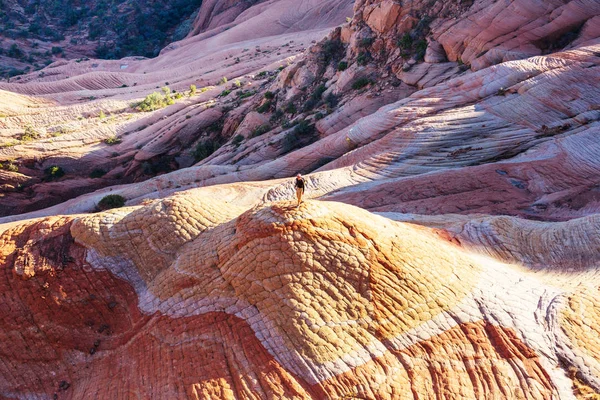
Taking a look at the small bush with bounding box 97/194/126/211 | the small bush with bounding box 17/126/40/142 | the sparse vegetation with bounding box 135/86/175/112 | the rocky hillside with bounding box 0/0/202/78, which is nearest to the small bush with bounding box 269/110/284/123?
the small bush with bounding box 97/194/126/211

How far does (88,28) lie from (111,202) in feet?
185

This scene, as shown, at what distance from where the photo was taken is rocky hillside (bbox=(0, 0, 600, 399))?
631 cm

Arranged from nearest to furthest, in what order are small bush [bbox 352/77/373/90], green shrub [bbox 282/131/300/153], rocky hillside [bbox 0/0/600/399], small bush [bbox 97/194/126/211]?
rocky hillside [bbox 0/0/600/399] < small bush [bbox 97/194/126/211] < green shrub [bbox 282/131/300/153] < small bush [bbox 352/77/373/90]

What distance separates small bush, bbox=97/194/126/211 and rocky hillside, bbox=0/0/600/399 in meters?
0.09

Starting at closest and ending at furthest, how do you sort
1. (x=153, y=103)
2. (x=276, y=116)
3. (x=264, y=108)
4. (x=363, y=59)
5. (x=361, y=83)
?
(x=361, y=83), (x=363, y=59), (x=276, y=116), (x=264, y=108), (x=153, y=103)

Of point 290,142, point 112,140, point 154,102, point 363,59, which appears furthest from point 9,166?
point 363,59

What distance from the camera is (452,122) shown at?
52.1ft

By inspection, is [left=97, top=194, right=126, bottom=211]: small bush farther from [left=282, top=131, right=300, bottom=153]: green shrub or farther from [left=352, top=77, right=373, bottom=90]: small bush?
[left=352, top=77, right=373, bottom=90]: small bush

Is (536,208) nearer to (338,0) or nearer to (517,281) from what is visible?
(517,281)

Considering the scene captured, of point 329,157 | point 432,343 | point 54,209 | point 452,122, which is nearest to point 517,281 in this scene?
point 432,343

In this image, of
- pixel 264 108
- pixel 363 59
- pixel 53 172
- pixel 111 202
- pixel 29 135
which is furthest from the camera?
pixel 29 135

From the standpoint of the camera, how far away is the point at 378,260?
688 centimetres

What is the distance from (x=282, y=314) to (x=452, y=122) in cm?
1181

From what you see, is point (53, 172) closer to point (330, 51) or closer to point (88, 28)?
point (330, 51)
